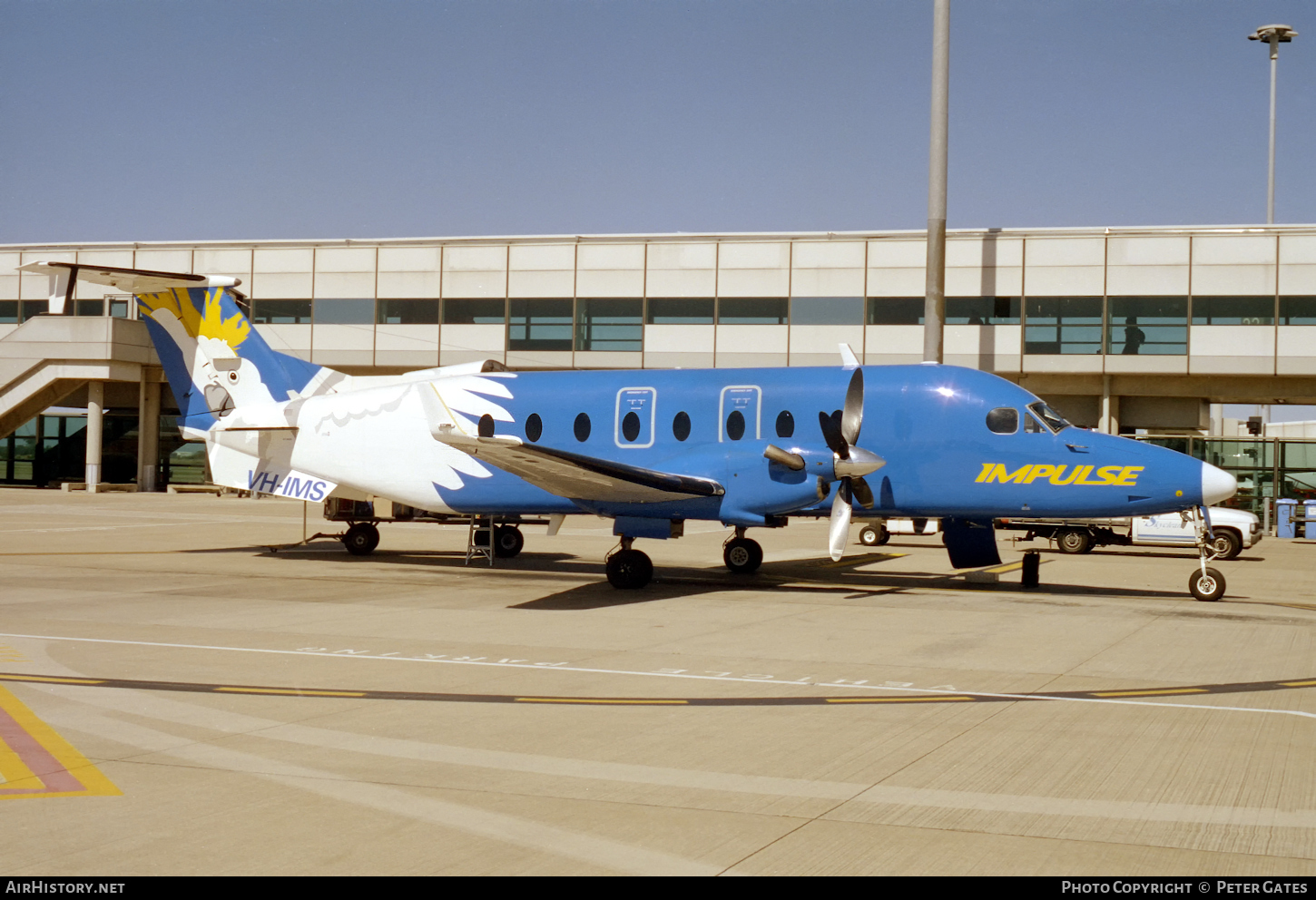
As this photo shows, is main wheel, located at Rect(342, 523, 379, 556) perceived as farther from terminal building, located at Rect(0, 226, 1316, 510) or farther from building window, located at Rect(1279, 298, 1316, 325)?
building window, located at Rect(1279, 298, 1316, 325)

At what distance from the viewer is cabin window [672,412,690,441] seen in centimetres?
2181

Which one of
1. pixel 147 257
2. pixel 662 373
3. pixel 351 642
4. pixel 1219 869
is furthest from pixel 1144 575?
pixel 147 257

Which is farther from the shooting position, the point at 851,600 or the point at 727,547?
Result: the point at 727,547

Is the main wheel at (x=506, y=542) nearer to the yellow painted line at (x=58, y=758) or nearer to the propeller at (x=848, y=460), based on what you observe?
the propeller at (x=848, y=460)

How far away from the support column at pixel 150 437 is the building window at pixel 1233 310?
160 ft

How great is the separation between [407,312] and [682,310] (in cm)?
1308

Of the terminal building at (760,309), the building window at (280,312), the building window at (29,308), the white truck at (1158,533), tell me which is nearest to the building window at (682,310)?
the terminal building at (760,309)

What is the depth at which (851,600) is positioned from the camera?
19.1 meters

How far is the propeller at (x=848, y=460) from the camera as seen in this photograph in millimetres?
19469

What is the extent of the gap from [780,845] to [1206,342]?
44260 mm

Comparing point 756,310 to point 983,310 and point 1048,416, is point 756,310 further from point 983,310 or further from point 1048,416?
point 1048,416

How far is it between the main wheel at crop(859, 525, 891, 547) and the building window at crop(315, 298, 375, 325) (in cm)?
2839

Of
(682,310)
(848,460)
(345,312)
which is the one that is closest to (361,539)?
(848,460)

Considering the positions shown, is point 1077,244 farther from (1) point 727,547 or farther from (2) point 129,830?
(2) point 129,830
